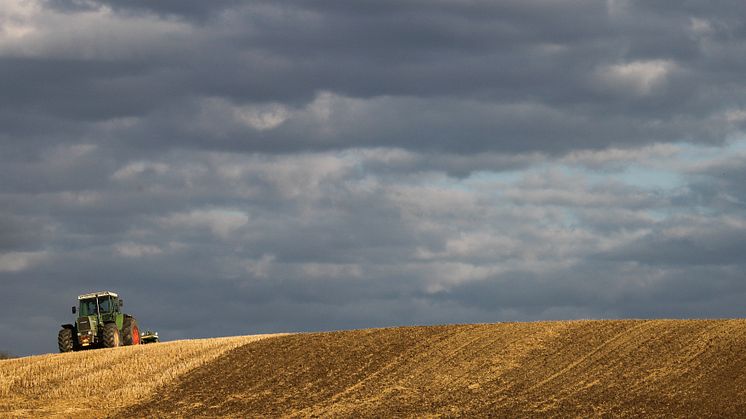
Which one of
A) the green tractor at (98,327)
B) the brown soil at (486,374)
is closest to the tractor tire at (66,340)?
the green tractor at (98,327)

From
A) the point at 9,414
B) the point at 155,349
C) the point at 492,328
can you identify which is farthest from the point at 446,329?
the point at 9,414

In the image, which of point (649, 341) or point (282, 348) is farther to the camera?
point (282, 348)

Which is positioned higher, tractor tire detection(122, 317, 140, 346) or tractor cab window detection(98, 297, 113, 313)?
tractor cab window detection(98, 297, 113, 313)

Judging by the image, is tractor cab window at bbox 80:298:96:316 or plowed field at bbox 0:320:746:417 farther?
tractor cab window at bbox 80:298:96:316

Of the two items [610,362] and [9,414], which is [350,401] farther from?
[9,414]

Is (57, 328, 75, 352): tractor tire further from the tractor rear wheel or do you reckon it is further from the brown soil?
the brown soil

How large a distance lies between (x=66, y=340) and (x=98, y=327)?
5.64ft

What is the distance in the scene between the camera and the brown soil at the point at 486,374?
1297 inches

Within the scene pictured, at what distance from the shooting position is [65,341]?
177ft

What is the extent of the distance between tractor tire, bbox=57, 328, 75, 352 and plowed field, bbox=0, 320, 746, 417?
11941 mm

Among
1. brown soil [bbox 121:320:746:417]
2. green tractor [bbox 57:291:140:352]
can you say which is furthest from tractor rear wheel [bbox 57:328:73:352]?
brown soil [bbox 121:320:746:417]

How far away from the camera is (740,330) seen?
4034cm

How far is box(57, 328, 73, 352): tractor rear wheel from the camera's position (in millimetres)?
53719

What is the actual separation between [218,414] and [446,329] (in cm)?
1446
